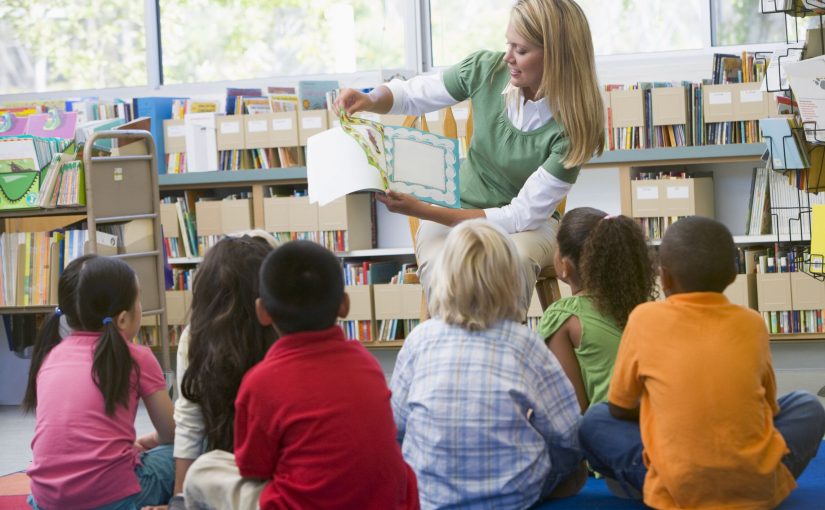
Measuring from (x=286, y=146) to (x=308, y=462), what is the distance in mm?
3370

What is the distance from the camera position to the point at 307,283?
5.45 feet

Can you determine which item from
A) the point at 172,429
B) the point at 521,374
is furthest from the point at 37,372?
the point at 521,374

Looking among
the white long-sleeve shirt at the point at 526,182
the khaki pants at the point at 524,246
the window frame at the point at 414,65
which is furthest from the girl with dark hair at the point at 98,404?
the window frame at the point at 414,65

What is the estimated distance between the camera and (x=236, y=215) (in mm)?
4969

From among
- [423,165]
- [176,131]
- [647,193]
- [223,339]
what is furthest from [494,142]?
[176,131]

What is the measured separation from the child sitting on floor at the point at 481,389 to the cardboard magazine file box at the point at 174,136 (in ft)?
10.7

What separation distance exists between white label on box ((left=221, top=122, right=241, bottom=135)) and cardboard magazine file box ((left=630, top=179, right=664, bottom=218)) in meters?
1.79

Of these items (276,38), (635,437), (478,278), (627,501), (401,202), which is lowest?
(627,501)

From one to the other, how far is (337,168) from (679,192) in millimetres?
2285

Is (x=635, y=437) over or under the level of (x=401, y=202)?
under

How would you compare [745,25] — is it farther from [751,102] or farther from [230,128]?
[230,128]

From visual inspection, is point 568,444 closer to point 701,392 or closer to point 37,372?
point 701,392

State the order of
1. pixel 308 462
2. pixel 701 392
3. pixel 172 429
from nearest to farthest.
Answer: pixel 308 462 < pixel 701 392 < pixel 172 429

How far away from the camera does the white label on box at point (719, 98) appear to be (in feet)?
14.3
